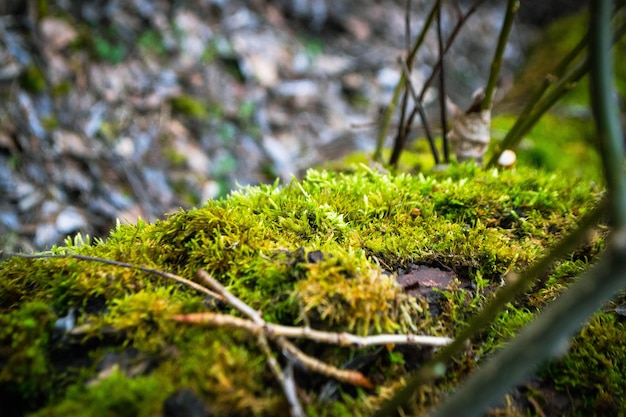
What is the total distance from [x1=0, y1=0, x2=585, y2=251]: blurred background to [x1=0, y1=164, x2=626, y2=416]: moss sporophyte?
1336 millimetres

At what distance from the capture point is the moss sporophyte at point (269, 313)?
1020mm

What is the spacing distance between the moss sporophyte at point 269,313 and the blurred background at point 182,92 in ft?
4.38

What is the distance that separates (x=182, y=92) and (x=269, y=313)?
14.6 ft

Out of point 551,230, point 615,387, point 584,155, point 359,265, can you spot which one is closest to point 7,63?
point 359,265

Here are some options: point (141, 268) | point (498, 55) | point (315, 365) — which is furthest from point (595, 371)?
point (498, 55)

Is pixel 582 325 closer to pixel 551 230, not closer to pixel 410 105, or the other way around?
pixel 551 230

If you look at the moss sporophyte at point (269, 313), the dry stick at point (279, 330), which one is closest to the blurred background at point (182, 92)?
the moss sporophyte at point (269, 313)

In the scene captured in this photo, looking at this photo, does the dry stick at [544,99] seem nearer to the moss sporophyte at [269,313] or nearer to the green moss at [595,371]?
the moss sporophyte at [269,313]

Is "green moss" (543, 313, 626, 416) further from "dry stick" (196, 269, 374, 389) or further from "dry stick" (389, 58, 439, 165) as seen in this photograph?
"dry stick" (389, 58, 439, 165)

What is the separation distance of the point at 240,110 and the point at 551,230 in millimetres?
4190

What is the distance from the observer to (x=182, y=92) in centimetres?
497

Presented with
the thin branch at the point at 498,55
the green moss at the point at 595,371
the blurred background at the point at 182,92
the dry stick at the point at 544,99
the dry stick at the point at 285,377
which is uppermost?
the blurred background at the point at 182,92

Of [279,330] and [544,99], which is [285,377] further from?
[544,99]

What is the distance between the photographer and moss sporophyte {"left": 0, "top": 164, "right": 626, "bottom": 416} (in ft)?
3.34
